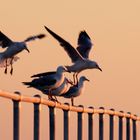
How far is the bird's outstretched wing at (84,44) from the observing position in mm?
33281

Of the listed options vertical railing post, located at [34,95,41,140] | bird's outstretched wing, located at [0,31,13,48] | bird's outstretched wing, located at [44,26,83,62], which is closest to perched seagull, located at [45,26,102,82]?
bird's outstretched wing, located at [44,26,83,62]

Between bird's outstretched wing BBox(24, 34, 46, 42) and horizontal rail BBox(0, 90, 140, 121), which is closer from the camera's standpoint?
horizontal rail BBox(0, 90, 140, 121)

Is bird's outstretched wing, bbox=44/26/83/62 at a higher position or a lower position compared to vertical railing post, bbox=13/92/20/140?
higher

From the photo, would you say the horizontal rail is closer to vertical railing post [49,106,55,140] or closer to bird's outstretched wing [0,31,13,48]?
vertical railing post [49,106,55,140]

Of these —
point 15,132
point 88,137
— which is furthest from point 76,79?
point 15,132

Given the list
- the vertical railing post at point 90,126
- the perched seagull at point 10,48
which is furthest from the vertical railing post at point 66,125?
the perched seagull at point 10,48

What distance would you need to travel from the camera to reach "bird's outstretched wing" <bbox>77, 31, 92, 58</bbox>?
33281 mm

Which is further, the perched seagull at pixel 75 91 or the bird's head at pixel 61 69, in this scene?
the perched seagull at pixel 75 91

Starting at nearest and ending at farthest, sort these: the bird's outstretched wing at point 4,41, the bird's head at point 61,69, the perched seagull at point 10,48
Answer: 1. the bird's head at point 61,69
2. the perched seagull at point 10,48
3. the bird's outstretched wing at point 4,41

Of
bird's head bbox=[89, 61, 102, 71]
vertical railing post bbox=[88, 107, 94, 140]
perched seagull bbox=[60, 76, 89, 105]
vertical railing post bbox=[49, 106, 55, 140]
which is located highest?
bird's head bbox=[89, 61, 102, 71]

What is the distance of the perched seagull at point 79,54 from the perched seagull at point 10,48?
0.94 metres

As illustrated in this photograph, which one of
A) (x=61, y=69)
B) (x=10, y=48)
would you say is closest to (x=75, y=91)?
(x=10, y=48)

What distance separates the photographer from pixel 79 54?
31.0m

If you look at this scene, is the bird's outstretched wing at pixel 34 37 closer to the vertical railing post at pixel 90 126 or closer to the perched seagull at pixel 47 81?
the perched seagull at pixel 47 81
